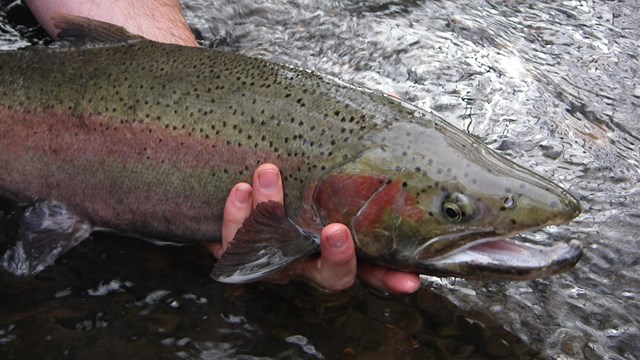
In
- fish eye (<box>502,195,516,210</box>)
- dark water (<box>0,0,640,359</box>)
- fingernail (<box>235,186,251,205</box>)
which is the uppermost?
fish eye (<box>502,195,516,210</box>)

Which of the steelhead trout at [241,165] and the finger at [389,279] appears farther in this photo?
the finger at [389,279]

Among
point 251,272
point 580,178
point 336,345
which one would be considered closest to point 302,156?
point 251,272

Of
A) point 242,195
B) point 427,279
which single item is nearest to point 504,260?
point 427,279

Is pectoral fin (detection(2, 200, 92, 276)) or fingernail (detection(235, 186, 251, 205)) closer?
fingernail (detection(235, 186, 251, 205))


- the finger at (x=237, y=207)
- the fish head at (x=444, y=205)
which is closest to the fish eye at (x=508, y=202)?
the fish head at (x=444, y=205)

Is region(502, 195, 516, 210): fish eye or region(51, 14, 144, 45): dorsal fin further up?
region(51, 14, 144, 45): dorsal fin

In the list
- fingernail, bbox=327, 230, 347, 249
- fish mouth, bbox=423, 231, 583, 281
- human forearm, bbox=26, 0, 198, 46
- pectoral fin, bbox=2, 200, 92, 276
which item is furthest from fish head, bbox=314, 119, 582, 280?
human forearm, bbox=26, 0, 198, 46

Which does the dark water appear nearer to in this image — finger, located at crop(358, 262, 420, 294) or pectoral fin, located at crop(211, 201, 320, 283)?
finger, located at crop(358, 262, 420, 294)

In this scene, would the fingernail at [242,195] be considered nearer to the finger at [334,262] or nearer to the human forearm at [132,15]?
the finger at [334,262]
